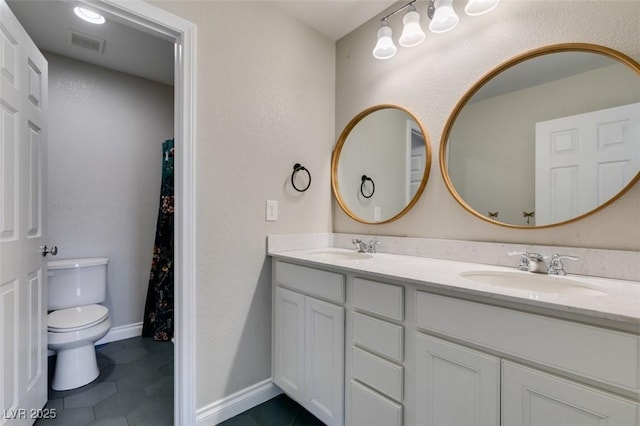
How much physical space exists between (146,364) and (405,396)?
6.25 ft

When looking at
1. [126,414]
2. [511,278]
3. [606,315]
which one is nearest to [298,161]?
[511,278]

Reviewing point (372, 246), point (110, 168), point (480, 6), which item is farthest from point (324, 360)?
point (110, 168)

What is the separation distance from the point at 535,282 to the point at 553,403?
49 centimetres

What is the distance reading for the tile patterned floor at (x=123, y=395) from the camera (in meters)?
1.53

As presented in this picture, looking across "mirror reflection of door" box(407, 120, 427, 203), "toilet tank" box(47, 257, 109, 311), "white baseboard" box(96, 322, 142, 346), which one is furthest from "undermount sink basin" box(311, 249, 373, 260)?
"white baseboard" box(96, 322, 142, 346)

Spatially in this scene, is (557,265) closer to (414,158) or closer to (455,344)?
(455,344)

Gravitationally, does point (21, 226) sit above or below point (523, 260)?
above

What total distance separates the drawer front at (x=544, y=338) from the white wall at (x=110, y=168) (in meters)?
2.56

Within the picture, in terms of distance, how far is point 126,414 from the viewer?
1.57 metres

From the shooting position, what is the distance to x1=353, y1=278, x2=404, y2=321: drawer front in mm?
1126

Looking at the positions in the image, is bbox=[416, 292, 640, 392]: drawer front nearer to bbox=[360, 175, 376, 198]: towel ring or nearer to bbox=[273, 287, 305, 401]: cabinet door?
bbox=[273, 287, 305, 401]: cabinet door

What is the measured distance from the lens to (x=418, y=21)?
60.5 inches

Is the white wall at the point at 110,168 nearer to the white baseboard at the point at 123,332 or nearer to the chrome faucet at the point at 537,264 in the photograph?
the white baseboard at the point at 123,332

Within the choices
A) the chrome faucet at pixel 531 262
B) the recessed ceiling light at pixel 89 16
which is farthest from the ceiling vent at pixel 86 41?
the chrome faucet at pixel 531 262
